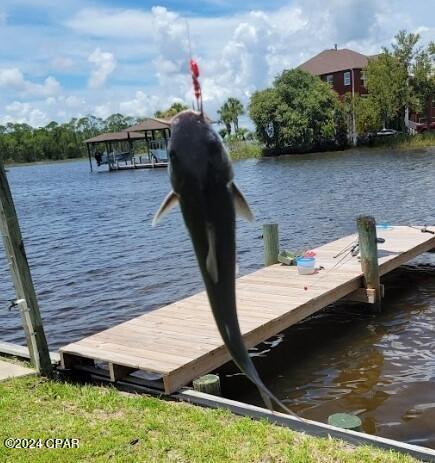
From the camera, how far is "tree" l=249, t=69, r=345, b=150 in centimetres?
5841

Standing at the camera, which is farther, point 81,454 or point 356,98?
point 356,98

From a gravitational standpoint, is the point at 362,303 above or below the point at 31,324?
below

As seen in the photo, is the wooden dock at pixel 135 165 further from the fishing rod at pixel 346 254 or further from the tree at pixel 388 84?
the fishing rod at pixel 346 254

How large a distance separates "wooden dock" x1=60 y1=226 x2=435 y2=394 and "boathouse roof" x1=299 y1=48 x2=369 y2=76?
61.5 meters

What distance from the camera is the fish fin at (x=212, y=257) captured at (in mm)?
1610

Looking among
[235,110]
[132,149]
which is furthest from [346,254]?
[235,110]

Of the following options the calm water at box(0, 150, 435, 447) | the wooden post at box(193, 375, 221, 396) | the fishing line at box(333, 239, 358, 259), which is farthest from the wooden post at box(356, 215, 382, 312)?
the wooden post at box(193, 375, 221, 396)

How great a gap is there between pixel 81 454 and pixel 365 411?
11.9ft

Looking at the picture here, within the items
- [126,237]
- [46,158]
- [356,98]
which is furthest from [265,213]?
[46,158]

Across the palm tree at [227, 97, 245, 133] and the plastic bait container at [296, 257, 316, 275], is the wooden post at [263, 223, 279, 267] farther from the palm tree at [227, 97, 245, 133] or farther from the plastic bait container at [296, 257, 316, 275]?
the palm tree at [227, 97, 245, 133]

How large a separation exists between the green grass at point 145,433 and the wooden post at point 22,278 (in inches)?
22.4

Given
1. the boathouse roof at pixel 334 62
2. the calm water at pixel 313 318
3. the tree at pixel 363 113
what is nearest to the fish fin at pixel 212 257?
the calm water at pixel 313 318

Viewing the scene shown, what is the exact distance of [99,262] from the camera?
17328 millimetres

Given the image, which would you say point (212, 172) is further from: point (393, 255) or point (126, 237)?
point (126, 237)
